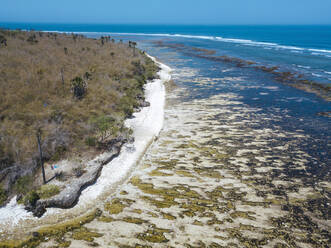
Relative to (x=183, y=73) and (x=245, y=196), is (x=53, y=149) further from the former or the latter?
(x=183, y=73)

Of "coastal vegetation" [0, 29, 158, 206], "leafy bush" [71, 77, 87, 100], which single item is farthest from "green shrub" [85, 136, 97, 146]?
"leafy bush" [71, 77, 87, 100]

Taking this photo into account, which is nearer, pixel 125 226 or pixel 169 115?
pixel 125 226

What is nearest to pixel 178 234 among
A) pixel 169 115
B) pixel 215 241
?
pixel 215 241

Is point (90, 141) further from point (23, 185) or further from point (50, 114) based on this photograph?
point (23, 185)

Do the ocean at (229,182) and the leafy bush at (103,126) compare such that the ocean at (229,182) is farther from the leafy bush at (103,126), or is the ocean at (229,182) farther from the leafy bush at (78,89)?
the leafy bush at (78,89)

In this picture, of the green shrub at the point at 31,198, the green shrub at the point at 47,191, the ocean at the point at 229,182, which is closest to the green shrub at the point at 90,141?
the ocean at the point at 229,182

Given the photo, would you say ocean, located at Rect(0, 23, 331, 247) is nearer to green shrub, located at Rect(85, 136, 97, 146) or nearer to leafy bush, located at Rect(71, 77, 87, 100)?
green shrub, located at Rect(85, 136, 97, 146)
